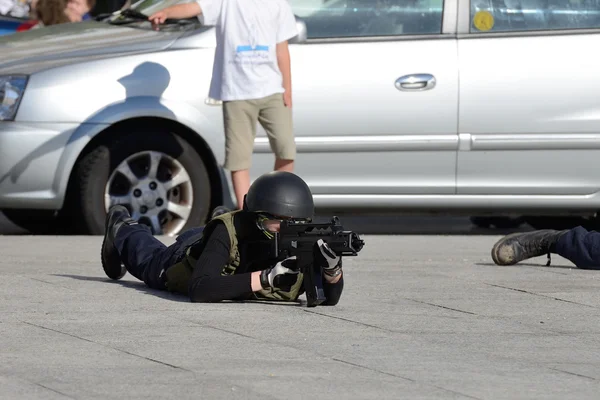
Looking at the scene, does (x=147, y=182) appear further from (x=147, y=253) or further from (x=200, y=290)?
(x=200, y=290)

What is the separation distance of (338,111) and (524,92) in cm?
111

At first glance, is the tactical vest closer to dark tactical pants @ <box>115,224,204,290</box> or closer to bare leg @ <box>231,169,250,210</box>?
dark tactical pants @ <box>115,224,204,290</box>

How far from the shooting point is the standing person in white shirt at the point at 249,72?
27.2 ft

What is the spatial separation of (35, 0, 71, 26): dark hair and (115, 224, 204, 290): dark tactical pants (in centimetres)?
379

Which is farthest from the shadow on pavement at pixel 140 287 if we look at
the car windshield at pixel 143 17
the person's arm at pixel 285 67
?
the car windshield at pixel 143 17

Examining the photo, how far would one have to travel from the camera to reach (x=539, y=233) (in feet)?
23.8

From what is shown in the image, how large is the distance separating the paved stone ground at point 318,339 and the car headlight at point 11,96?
147 cm

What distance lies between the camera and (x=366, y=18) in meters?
8.85

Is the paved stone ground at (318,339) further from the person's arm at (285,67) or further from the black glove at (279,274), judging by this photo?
the person's arm at (285,67)

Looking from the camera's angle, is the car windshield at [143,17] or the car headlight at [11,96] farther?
the car windshield at [143,17]

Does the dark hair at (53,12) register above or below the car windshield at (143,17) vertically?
below

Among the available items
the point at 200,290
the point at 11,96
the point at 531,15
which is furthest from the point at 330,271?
the point at 531,15

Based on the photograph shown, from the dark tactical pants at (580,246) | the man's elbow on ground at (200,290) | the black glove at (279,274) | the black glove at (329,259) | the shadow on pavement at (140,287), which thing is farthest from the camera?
the dark tactical pants at (580,246)

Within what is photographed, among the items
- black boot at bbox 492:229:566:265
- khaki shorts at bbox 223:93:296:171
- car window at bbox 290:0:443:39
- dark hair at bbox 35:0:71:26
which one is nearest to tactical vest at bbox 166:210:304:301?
black boot at bbox 492:229:566:265
